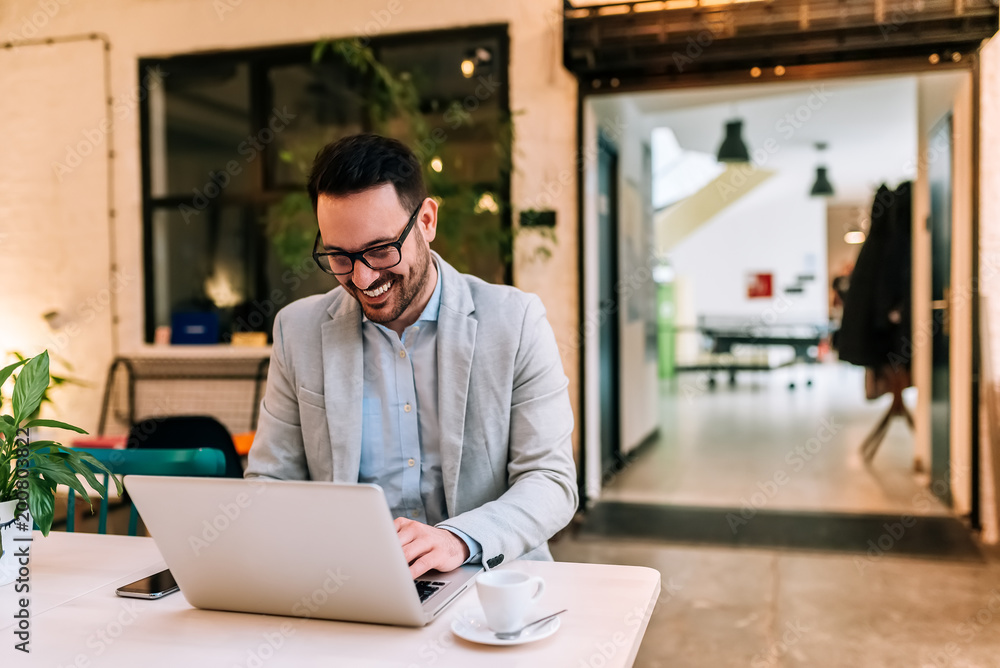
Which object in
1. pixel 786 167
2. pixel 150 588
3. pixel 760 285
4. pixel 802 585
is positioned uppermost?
pixel 786 167

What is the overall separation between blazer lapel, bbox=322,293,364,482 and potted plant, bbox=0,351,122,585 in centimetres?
41

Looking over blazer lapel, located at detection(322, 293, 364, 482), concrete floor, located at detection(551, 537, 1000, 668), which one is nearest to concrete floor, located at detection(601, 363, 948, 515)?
concrete floor, located at detection(551, 537, 1000, 668)

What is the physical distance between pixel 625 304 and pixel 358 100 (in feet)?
7.61

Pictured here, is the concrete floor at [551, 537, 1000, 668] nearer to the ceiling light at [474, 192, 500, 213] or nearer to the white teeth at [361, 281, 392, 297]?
the white teeth at [361, 281, 392, 297]

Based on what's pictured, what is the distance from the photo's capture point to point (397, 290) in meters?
1.54

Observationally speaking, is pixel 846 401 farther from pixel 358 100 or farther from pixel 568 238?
pixel 358 100

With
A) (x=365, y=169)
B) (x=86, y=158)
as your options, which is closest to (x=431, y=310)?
(x=365, y=169)

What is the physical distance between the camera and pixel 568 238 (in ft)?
14.5

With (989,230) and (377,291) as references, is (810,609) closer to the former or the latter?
(989,230)

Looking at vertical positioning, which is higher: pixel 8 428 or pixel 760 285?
pixel 760 285

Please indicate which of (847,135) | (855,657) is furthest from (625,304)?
(847,135)

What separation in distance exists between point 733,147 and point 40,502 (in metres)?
6.62

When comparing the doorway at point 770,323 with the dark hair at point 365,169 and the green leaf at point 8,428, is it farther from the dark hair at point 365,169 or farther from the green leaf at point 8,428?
the green leaf at point 8,428

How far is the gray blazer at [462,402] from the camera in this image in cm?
158
